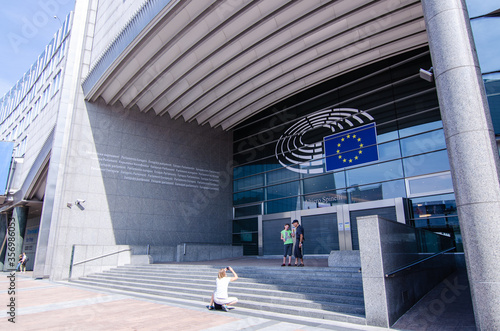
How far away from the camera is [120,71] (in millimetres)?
15484

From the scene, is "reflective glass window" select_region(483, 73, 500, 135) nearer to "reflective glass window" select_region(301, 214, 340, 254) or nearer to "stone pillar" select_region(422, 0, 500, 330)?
"stone pillar" select_region(422, 0, 500, 330)

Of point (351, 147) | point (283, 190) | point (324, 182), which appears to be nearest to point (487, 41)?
point (351, 147)

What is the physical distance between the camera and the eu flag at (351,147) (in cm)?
1511

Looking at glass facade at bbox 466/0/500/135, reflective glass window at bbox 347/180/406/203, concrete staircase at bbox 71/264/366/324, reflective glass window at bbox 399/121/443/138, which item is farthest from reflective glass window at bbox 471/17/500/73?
reflective glass window at bbox 347/180/406/203

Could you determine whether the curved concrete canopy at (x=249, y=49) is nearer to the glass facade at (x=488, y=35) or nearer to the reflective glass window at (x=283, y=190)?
the reflective glass window at (x=283, y=190)

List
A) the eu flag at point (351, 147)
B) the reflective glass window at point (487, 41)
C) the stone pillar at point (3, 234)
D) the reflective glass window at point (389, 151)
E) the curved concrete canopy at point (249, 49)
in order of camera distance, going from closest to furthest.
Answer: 1. the reflective glass window at point (487, 41)
2. the curved concrete canopy at point (249, 49)
3. the reflective glass window at point (389, 151)
4. the eu flag at point (351, 147)
5. the stone pillar at point (3, 234)

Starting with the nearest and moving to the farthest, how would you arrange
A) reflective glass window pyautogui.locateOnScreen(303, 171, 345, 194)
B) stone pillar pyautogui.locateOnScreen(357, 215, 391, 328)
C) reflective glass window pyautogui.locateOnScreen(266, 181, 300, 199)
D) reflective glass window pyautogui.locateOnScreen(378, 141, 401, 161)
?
stone pillar pyautogui.locateOnScreen(357, 215, 391, 328) → reflective glass window pyautogui.locateOnScreen(378, 141, 401, 161) → reflective glass window pyautogui.locateOnScreen(303, 171, 345, 194) → reflective glass window pyautogui.locateOnScreen(266, 181, 300, 199)

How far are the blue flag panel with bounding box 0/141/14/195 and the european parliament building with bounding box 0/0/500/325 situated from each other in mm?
4878

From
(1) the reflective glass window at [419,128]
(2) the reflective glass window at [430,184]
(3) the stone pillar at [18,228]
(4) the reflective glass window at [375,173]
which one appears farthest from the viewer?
(3) the stone pillar at [18,228]

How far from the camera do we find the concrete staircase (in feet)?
21.9

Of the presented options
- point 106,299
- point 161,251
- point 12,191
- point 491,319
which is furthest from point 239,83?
point 12,191

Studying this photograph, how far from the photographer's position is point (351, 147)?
615 inches

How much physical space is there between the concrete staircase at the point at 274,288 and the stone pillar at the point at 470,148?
6.86 feet

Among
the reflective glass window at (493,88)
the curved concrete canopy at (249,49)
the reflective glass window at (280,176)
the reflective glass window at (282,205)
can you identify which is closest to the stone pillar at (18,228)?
the curved concrete canopy at (249,49)
